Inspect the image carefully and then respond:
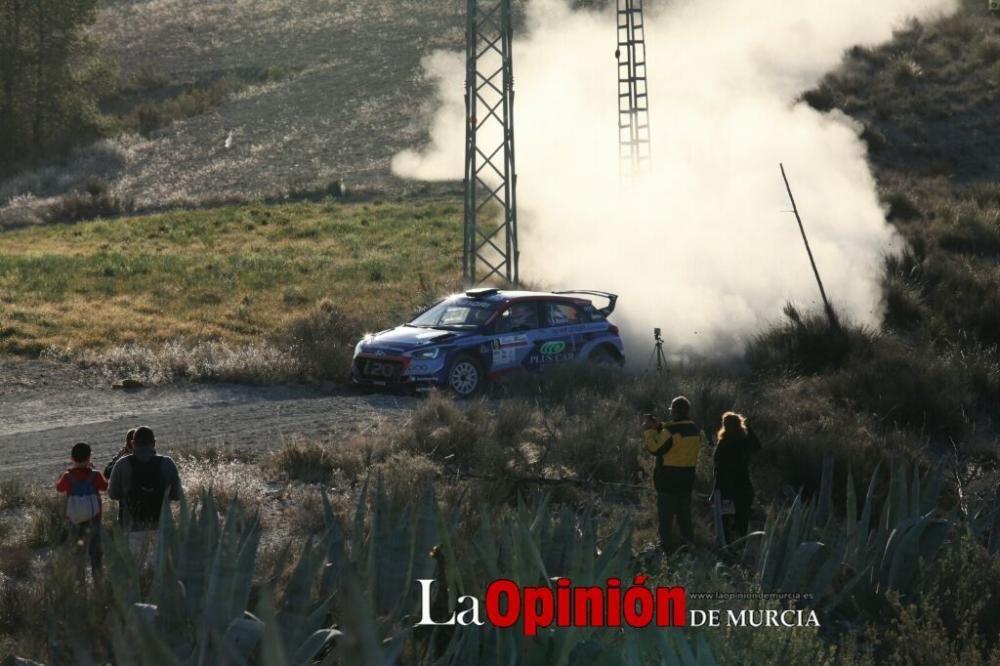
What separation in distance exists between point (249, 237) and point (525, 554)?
3112cm

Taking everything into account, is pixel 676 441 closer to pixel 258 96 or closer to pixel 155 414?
pixel 155 414

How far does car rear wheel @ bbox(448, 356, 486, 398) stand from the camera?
784 inches

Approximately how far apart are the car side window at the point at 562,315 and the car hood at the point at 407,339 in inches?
52.9

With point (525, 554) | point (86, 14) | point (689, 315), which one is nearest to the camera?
point (525, 554)

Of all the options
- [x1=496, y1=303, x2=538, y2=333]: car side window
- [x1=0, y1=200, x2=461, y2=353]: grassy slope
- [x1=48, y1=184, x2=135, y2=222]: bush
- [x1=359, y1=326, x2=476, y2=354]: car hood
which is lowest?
[x1=359, y1=326, x2=476, y2=354]: car hood

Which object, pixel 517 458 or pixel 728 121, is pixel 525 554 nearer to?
pixel 517 458

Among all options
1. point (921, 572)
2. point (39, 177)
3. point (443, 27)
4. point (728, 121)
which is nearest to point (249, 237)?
point (728, 121)

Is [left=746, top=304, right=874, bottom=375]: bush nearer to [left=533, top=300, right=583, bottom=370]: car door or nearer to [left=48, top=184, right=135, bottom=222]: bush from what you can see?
[left=533, top=300, right=583, bottom=370]: car door

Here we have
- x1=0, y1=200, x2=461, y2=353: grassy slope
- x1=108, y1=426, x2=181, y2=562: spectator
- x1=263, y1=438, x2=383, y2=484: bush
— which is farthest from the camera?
x1=0, y1=200, x2=461, y2=353: grassy slope

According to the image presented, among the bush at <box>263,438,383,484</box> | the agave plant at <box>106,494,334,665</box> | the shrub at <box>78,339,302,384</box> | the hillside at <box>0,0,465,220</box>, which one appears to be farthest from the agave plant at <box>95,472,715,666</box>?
the hillside at <box>0,0,465,220</box>

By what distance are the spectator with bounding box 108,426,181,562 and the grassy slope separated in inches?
512

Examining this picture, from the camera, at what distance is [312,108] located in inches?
2406

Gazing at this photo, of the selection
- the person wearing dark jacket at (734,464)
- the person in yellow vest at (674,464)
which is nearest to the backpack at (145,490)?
the person in yellow vest at (674,464)

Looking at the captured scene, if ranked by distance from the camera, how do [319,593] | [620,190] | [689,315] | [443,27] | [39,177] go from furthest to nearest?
[443,27] → [39,177] → [620,190] → [689,315] → [319,593]
